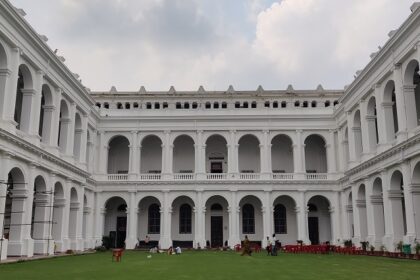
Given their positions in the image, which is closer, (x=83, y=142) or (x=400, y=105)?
(x=400, y=105)

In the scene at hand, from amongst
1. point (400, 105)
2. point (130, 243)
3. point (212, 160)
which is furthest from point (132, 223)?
point (400, 105)

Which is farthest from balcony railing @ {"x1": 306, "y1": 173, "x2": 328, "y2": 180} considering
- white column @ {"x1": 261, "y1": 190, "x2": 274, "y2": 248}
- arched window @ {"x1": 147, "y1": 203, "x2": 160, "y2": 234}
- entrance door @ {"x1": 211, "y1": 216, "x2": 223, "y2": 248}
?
arched window @ {"x1": 147, "y1": 203, "x2": 160, "y2": 234}

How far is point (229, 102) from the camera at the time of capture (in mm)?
46562

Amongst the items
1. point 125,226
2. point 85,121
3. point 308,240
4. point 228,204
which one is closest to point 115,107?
point 85,121

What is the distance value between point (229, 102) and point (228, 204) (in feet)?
34.9

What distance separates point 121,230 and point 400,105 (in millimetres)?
28538

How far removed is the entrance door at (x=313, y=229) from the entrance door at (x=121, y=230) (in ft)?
58.2

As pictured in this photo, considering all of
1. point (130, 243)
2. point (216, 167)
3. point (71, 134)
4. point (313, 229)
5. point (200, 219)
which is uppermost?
point (71, 134)

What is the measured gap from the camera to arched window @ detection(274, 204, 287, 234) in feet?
146

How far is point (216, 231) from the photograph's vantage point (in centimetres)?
4434

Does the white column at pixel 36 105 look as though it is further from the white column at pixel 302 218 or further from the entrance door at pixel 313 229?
the entrance door at pixel 313 229

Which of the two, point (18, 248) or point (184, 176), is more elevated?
point (184, 176)

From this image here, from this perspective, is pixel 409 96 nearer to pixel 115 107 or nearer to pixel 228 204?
pixel 228 204

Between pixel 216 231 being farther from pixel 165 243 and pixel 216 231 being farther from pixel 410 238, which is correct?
pixel 410 238
